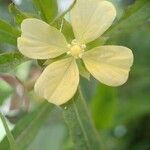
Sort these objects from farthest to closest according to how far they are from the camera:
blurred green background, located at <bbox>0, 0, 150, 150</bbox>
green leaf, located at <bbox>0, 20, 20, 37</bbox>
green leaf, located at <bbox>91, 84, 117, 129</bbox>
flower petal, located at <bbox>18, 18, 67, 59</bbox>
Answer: green leaf, located at <bbox>91, 84, 117, 129</bbox> → blurred green background, located at <bbox>0, 0, 150, 150</bbox> → green leaf, located at <bbox>0, 20, 20, 37</bbox> → flower petal, located at <bbox>18, 18, 67, 59</bbox>

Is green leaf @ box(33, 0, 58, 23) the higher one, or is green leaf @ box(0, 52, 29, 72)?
green leaf @ box(33, 0, 58, 23)

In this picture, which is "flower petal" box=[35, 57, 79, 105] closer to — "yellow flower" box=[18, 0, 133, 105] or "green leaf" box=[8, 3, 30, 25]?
"yellow flower" box=[18, 0, 133, 105]

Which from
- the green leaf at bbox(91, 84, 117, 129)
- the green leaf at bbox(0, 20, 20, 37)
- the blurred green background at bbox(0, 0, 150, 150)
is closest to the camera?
the green leaf at bbox(0, 20, 20, 37)

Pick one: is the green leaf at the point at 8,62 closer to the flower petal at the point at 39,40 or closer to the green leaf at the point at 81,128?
the flower petal at the point at 39,40

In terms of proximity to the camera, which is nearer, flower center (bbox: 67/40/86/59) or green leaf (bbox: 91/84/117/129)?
flower center (bbox: 67/40/86/59)

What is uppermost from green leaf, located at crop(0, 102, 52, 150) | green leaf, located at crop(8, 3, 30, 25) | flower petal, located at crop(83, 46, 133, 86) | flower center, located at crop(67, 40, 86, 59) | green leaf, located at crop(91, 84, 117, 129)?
green leaf, located at crop(8, 3, 30, 25)

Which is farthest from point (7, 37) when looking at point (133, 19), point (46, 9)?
point (133, 19)

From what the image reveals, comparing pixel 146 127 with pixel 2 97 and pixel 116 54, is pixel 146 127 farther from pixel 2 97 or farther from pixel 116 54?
pixel 116 54

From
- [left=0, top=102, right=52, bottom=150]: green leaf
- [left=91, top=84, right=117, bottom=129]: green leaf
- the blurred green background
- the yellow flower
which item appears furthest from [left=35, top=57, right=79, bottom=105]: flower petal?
[left=91, top=84, right=117, bottom=129]: green leaf
